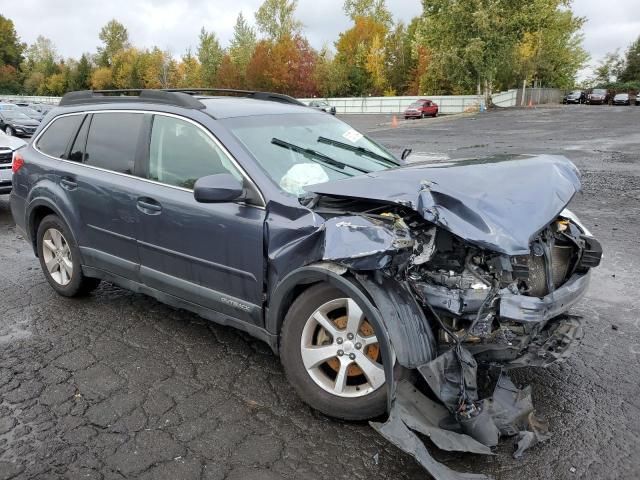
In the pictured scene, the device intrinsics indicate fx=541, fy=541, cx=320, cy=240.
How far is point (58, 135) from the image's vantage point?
16.0 ft

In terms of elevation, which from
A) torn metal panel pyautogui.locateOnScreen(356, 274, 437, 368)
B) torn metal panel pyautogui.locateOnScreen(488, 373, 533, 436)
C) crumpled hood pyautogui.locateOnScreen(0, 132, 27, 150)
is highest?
crumpled hood pyautogui.locateOnScreen(0, 132, 27, 150)

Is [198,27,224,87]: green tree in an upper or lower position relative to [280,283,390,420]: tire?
upper

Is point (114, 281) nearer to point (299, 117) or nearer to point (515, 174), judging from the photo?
point (299, 117)

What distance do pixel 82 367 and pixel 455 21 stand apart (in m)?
41.1

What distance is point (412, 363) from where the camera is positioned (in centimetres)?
261

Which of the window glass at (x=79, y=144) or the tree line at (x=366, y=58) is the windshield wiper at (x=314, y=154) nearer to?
the window glass at (x=79, y=144)

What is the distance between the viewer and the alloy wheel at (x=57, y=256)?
15.8 feet

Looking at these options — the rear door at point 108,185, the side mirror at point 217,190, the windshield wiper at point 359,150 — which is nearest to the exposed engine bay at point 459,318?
the side mirror at point 217,190

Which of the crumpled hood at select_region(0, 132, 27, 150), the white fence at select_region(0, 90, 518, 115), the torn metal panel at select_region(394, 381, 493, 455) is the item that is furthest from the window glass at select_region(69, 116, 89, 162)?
the white fence at select_region(0, 90, 518, 115)

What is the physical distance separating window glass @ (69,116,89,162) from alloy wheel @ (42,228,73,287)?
698 mm

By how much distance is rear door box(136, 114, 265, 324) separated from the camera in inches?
130

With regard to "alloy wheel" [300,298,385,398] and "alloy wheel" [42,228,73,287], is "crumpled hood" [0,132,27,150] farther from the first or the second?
"alloy wheel" [300,298,385,398]

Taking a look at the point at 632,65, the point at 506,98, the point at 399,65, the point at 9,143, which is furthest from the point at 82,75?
the point at 9,143

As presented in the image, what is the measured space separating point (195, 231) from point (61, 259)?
2.03 m
